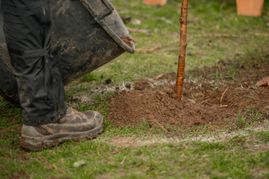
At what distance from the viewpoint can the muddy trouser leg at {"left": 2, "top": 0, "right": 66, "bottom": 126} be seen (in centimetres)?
330

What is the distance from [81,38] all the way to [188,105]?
90cm

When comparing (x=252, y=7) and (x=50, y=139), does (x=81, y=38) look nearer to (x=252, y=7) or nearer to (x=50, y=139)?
(x=50, y=139)

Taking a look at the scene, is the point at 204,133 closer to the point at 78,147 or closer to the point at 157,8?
the point at 78,147

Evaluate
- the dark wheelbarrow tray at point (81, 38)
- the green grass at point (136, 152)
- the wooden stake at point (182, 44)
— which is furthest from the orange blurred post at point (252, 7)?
the dark wheelbarrow tray at point (81, 38)

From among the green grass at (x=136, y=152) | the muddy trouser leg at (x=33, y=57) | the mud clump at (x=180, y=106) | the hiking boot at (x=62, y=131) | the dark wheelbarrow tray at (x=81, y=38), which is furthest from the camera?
the mud clump at (x=180, y=106)

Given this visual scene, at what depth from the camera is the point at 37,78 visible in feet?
11.0

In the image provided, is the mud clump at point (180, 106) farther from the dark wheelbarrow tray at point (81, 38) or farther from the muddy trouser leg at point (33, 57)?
the muddy trouser leg at point (33, 57)

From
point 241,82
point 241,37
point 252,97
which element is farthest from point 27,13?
point 241,37

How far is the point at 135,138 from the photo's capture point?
3.61 metres

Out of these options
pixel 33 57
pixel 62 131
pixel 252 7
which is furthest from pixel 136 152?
pixel 252 7

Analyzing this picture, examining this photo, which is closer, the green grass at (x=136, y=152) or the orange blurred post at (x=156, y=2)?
the green grass at (x=136, y=152)

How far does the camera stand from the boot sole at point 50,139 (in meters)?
3.48

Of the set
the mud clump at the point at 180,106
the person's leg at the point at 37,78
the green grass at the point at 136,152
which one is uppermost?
the person's leg at the point at 37,78

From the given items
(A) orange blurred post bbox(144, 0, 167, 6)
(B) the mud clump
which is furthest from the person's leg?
(A) orange blurred post bbox(144, 0, 167, 6)
